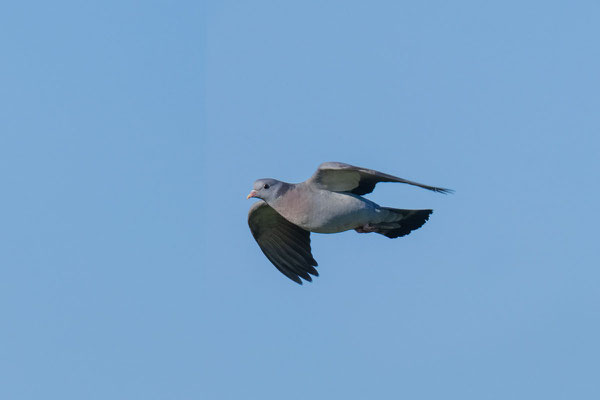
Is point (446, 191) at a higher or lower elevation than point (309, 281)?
higher

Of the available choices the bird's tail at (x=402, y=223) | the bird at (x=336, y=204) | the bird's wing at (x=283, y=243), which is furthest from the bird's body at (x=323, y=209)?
the bird's wing at (x=283, y=243)

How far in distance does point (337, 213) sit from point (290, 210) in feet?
1.94

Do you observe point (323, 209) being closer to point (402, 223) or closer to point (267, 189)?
point (267, 189)

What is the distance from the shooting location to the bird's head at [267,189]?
13.9m

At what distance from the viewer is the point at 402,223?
14.4 metres

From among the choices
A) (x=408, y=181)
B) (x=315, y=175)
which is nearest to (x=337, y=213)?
(x=315, y=175)

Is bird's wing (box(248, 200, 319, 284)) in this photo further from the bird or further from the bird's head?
the bird's head

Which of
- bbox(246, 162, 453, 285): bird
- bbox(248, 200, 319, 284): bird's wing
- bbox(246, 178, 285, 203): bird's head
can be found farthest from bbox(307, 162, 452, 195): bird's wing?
bbox(248, 200, 319, 284): bird's wing

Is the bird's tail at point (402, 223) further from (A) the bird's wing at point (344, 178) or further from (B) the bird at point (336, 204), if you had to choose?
(A) the bird's wing at point (344, 178)

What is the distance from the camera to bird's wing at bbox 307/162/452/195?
43.7ft

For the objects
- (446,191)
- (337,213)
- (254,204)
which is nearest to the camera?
(446,191)

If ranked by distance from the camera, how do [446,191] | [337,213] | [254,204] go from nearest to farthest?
1. [446,191]
2. [337,213]
3. [254,204]

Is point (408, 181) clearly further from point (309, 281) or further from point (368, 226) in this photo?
point (309, 281)

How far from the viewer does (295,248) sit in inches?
601
